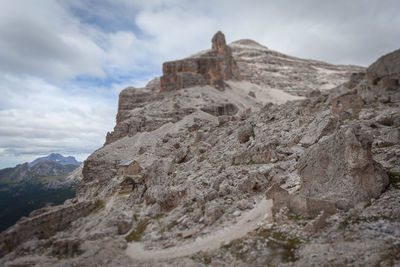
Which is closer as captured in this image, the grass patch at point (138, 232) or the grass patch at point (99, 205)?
the grass patch at point (138, 232)

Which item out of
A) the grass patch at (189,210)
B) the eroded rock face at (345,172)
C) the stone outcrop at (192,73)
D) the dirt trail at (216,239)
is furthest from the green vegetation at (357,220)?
the stone outcrop at (192,73)

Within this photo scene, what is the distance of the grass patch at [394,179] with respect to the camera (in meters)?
11.5

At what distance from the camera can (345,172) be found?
11906mm

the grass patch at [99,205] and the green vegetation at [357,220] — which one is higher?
the green vegetation at [357,220]

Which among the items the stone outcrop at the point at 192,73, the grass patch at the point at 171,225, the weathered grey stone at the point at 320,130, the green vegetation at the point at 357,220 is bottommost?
the grass patch at the point at 171,225

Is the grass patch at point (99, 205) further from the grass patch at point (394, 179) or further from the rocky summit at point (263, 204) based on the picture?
the grass patch at point (394, 179)

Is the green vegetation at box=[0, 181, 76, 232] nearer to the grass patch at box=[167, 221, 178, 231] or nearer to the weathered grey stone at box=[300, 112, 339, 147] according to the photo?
the grass patch at box=[167, 221, 178, 231]

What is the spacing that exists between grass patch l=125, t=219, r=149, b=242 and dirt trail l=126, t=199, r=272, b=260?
2001 millimetres

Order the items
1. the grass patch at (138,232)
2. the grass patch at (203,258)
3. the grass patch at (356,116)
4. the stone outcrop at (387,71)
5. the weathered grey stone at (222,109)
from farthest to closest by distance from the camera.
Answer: the weathered grey stone at (222,109) → the stone outcrop at (387,71) → the grass patch at (356,116) → the grass patch at (138,232) → the grass patch at (203,258)

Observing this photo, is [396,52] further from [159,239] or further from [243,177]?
[159,239]

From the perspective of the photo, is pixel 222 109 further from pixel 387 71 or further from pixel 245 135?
pixel 387 71

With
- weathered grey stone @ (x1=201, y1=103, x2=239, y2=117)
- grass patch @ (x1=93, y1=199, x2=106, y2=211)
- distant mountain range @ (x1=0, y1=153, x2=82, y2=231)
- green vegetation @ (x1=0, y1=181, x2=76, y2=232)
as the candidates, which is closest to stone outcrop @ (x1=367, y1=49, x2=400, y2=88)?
grass patch @ (x1=93, y1=199, x2=106, y2=211)

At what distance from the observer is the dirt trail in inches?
497

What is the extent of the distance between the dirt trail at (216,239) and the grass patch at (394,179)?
6021 mm
